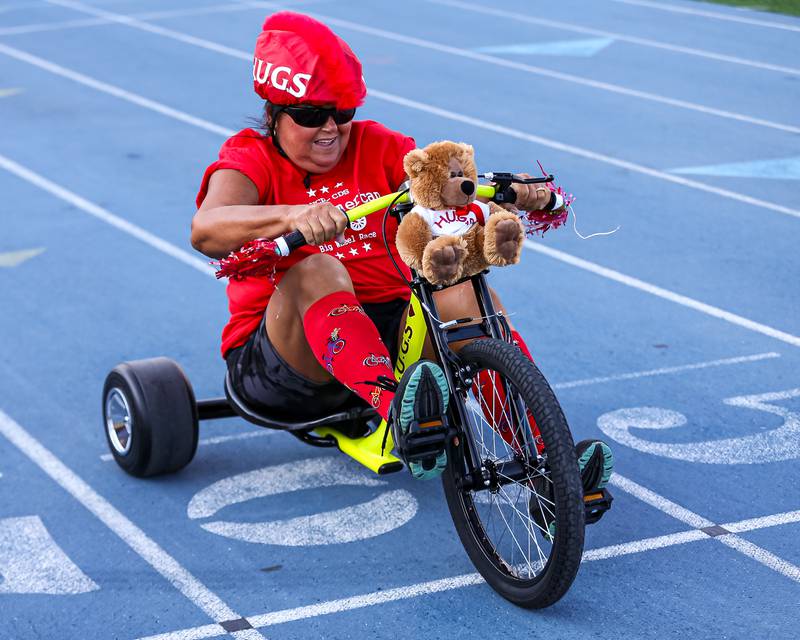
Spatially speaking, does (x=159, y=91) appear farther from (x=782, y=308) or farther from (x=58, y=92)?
Result: (x=782, y=308)

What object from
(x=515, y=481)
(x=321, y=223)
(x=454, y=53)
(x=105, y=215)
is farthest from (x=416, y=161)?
(x=454, y=53)

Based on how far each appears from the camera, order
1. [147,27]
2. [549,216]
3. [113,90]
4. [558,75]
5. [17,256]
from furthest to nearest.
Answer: [147,27]
[558,75]
[113,90]
[17,256]
[549,216]

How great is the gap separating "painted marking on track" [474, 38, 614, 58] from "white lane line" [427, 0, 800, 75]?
1.09ft

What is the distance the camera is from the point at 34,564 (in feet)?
14.0

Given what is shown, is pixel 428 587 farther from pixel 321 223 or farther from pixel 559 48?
pixel 559 48

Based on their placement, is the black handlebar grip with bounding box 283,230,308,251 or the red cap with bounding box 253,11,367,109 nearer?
the black handlebar grip with bounding box 283,230,308,251

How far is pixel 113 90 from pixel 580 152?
16.2 ft

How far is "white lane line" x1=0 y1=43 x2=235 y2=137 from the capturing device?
10914mm

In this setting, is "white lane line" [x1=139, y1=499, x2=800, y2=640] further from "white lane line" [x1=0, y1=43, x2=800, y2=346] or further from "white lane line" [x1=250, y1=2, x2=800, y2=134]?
"white lane line" [x1=250, y1=2, x2=800, y2=134]

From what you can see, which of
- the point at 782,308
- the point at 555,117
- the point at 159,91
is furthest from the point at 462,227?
the point at 159,91

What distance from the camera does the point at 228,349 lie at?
465 centimetres

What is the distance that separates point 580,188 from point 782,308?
2536 mm

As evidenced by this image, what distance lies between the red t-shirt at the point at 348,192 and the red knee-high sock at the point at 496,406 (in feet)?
2.21

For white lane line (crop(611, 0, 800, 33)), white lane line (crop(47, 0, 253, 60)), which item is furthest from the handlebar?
white lane line (crop(611, 0, 800, 33))
